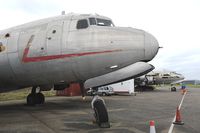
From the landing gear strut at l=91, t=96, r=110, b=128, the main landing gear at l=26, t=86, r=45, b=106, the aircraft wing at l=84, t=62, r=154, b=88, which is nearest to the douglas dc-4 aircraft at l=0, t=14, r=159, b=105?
the aircraft wing at l=84, t=62, r=154, b=88

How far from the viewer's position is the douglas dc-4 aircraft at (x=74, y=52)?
1060 centimetres

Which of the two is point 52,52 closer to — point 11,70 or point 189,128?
point 11,70

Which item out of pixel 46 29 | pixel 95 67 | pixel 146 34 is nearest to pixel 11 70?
pixel 46 29

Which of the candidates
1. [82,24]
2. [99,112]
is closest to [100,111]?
[99,112]

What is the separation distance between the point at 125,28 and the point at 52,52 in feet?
11.9

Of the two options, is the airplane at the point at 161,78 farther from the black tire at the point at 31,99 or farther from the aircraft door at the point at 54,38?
the aircraft door at the point at 54,38

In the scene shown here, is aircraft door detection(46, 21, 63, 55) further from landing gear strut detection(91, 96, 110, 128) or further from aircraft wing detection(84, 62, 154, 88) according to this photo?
landing gear strut detection(91, 96, 110, 128)

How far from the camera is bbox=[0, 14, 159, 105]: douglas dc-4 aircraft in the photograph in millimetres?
10602

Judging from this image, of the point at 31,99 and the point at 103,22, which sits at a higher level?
the point at 103,22

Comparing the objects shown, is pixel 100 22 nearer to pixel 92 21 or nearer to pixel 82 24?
pixel 92 21

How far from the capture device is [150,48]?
1044 centimetres

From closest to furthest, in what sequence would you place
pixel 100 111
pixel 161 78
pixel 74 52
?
pixel 100 111
pixel 74 52
pixel 161 78

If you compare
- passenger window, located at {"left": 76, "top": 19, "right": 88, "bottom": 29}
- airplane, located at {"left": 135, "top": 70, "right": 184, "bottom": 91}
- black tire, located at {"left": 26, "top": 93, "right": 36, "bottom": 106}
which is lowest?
black tire, located at {"left": 26, "top": 93, "right": 36, "bottom": 106}

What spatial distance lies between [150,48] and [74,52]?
3398 millimetres
